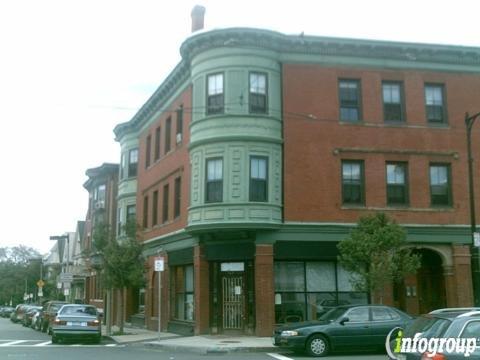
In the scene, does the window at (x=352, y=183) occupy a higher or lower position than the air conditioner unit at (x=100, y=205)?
lower

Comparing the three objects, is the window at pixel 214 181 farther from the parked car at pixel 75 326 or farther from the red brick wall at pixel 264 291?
the parked car at pixel 75 326

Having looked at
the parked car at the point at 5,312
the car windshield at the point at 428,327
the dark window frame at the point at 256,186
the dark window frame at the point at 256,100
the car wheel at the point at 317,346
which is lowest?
the parked car at the point at 5,312

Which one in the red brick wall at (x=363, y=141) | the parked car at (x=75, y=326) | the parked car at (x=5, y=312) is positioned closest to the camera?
the parked car at (x=75, y=326)

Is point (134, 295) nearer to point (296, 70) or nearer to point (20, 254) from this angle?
point (296, 70)

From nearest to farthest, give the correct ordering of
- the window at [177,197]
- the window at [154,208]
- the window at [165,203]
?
1. the window at [177,197]
2. the window at [165,203]
3. the window at [154,208]

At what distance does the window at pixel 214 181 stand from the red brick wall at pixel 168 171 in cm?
211

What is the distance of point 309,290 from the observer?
78.6ft

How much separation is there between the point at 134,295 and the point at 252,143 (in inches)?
625

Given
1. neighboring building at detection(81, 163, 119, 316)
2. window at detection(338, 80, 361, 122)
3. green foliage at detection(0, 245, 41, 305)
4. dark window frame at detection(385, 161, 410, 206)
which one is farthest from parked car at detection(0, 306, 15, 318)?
dark window frame at detection(385, 161, 410, 206)

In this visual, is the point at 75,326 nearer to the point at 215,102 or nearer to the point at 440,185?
the point at 215,102

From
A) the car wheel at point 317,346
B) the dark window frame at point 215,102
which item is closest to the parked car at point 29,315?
the dark window frame at point 215,102

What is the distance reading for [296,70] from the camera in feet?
82.9

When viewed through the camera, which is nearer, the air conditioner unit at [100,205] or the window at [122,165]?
the window at [122,165]

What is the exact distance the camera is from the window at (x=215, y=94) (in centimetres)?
2483
